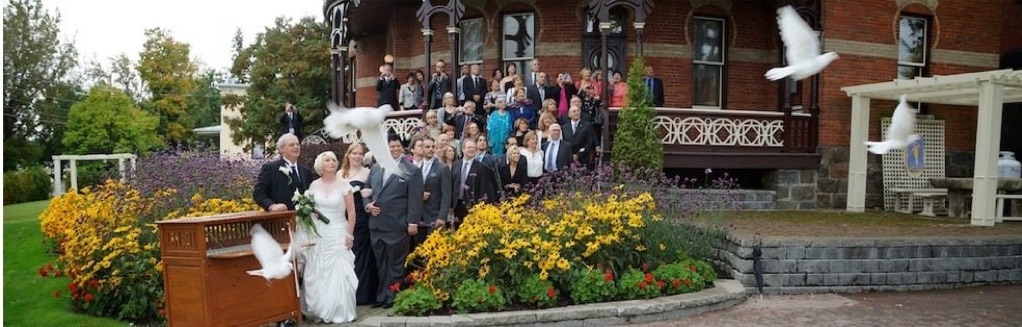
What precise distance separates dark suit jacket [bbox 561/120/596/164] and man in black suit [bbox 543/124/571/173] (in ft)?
2.03

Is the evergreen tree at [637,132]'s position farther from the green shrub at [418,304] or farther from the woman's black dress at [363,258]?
the green shrub at [418,304]

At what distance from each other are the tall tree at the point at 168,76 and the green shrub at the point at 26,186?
21201 mm

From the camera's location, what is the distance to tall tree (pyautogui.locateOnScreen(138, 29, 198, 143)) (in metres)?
53.4

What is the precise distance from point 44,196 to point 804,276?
31.5m

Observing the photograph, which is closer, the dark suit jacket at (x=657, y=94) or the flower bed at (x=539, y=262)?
the flower bed at (x=539, y=262)

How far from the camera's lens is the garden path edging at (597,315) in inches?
285

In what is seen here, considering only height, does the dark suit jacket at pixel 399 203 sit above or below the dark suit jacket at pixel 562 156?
below

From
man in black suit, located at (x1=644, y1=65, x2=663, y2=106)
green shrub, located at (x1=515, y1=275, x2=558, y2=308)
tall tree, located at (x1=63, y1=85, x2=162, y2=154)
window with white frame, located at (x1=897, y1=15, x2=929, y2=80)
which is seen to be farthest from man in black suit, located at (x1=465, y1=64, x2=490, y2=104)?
tall tree, located at (x1=63, y1=85, x2=162, y2=154)

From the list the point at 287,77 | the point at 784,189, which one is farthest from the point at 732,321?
the point at 287,77

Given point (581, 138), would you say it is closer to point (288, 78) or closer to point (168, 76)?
point (288, 78)

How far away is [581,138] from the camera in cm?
1140

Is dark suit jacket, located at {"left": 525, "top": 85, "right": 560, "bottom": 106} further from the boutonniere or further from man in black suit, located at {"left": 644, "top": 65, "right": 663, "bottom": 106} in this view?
the boutonniere

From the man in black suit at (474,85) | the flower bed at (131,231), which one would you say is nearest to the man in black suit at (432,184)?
the flower bed at (131,231)

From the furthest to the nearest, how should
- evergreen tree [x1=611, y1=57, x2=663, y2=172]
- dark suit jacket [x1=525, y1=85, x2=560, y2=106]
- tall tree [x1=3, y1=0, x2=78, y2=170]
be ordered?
tall tree [x1=3, y1=0, x2=78, y2=170]
dark suit jacket [x1=525, y1=85, x2=560, y2=106]
evergreen tree [x1=611, y1=57, x2=663, y2=172]
